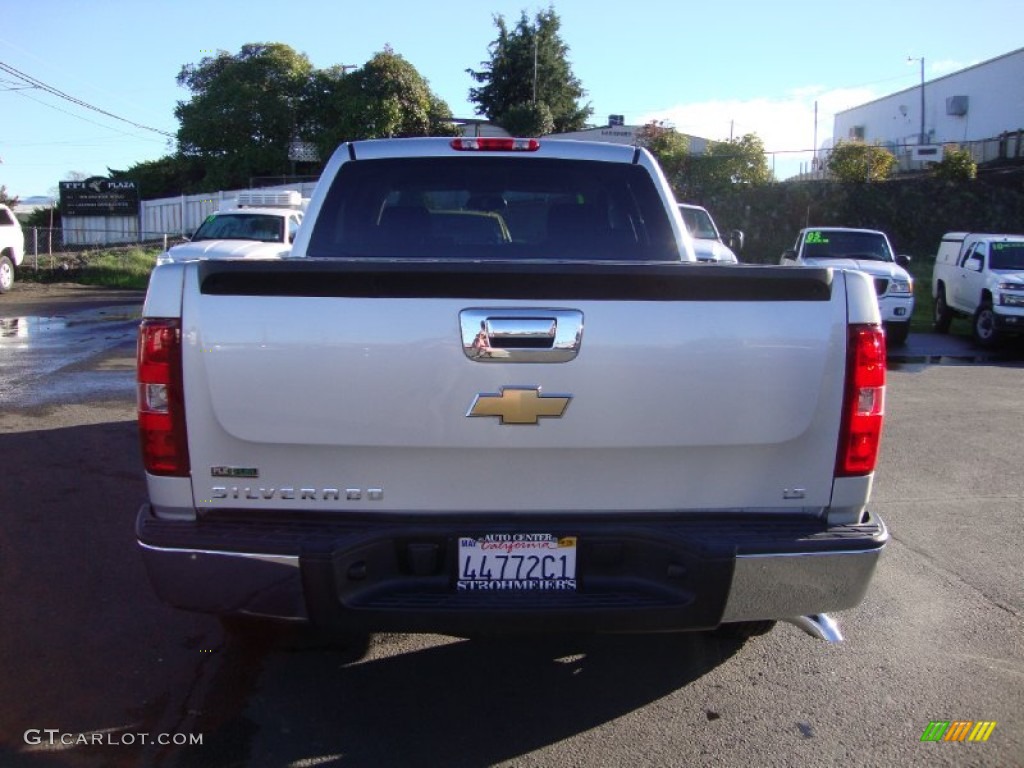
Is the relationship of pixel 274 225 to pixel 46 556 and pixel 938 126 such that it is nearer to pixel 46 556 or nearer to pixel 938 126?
pixel 46 556

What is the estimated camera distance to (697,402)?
3.01m

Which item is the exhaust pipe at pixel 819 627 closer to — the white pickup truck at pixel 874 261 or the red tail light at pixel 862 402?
the red tail light at pixel 862 402

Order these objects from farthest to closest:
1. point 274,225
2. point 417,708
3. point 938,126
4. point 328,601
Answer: point 938,126 < point 274,225 < point 417,708 < point 328,601

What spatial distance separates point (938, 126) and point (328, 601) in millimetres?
50957

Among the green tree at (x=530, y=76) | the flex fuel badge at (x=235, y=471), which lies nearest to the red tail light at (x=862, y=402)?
the flex fuel badge at (x=235, y=471)

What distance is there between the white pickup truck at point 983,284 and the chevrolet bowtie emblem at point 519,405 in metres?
14.0

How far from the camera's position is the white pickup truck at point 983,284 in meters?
14.8

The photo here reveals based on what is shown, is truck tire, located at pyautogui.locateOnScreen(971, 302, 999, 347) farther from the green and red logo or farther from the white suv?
the white suv

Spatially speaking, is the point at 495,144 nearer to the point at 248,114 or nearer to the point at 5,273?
the point at 5,273

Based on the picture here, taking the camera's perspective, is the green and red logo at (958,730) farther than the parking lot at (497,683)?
Yes

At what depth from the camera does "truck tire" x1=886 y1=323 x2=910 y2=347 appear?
15266 mm

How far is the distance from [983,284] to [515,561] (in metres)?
14.7

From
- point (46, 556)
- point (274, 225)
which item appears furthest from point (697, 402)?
point (274, 225)

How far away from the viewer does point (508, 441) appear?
119 inches
